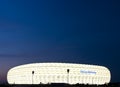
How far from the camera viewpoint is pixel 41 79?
567ft

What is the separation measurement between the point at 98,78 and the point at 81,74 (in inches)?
523

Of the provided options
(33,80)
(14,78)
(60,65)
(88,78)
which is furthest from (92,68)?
(14,78)

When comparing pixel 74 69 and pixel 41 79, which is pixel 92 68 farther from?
pixel 41 79

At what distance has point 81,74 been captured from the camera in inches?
6919

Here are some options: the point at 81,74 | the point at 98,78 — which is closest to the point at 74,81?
the point at 81,74

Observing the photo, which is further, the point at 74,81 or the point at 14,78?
the point at 14,78

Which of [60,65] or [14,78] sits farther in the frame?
[14,78]

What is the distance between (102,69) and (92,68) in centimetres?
1062

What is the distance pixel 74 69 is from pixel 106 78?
89.6 ft

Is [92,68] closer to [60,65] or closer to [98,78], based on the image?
[98,78]

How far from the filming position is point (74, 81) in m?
174

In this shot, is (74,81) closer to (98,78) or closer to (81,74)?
(81,74)

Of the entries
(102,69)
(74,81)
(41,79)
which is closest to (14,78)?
(41,79)

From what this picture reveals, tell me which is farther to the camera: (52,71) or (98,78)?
(98,78)
